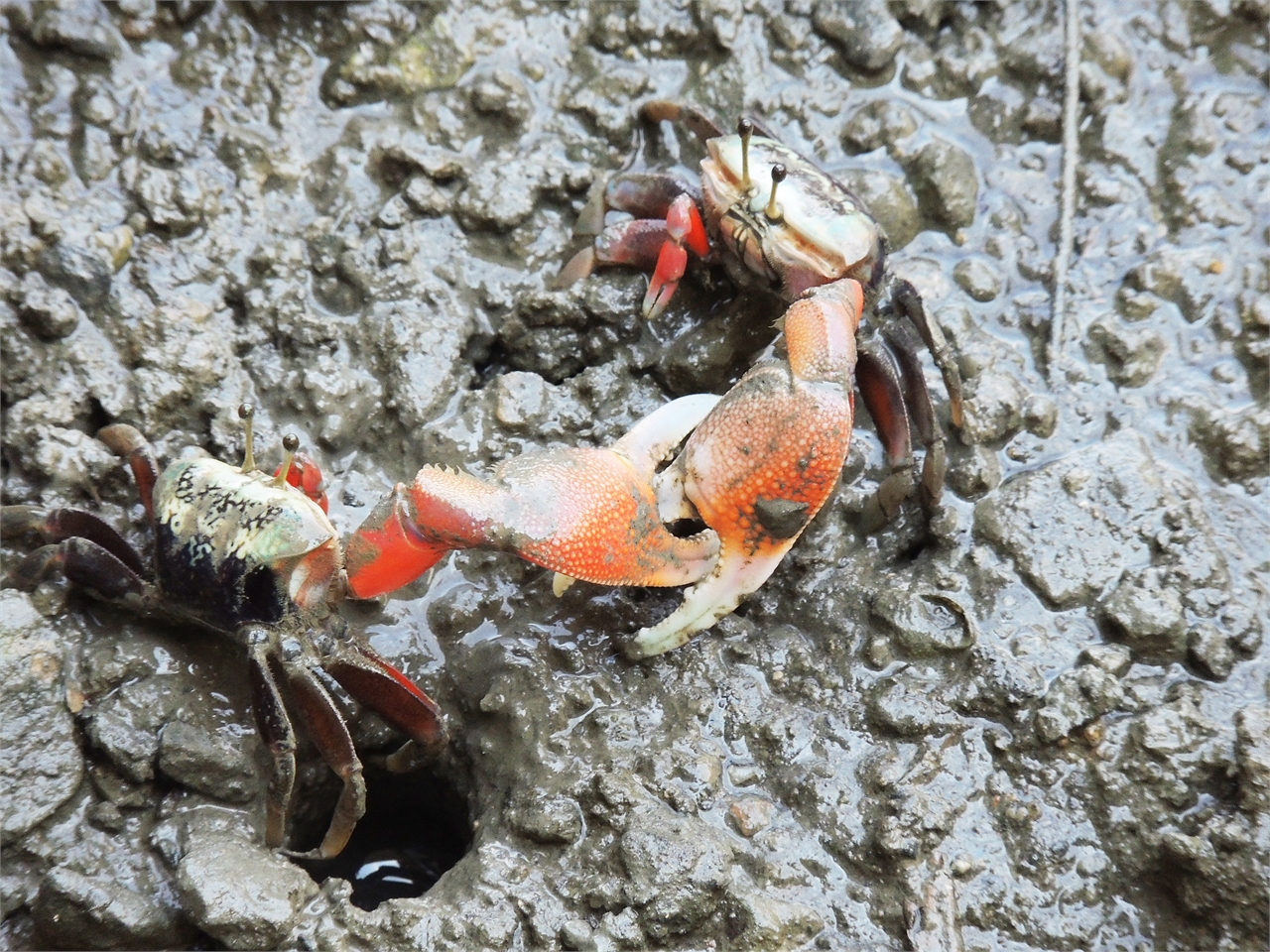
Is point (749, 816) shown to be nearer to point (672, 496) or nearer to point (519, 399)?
point (672, 496)

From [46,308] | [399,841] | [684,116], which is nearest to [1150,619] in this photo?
[684,116]

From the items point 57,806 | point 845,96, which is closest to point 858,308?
point 845,96

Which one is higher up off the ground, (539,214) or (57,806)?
(539,214)

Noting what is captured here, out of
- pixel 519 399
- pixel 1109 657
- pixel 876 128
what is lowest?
pixel 519 399

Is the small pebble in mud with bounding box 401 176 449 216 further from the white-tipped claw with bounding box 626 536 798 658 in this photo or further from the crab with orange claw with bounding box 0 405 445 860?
the white-tipped claw with bounding box 626 536 798 658

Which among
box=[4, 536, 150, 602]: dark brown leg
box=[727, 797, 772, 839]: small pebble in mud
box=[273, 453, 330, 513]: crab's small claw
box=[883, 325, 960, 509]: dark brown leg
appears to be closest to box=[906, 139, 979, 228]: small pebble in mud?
box=[883, 325, 960, 509]: dark brown leg

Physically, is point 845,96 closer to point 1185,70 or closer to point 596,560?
→ point 1185,70
